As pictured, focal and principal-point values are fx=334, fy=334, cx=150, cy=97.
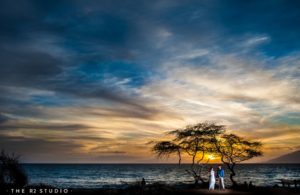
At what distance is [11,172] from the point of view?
132 feet

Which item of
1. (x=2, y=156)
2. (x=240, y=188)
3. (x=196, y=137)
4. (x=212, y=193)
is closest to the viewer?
(x=212, y=193)

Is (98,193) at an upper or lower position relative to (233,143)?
lower

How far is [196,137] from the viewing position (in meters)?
45.8

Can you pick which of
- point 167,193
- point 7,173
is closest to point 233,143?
point 167,193

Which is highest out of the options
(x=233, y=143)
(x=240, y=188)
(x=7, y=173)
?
(x=233, y=143)

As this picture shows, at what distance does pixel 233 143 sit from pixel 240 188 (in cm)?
648

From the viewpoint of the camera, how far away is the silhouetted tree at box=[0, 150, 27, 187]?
3988 centimetres

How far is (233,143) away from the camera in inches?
1833

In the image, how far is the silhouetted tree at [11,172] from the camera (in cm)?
3988

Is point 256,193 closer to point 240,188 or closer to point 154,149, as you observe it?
point 240,188

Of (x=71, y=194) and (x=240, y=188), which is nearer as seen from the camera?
(x=71, y=194)

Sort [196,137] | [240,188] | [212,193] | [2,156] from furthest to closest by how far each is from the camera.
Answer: [196,137] < [240,188] < [2,156] < [212,193]

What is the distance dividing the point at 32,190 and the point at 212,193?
1976 cm

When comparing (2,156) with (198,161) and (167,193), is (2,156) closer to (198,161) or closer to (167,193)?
(167,193)
